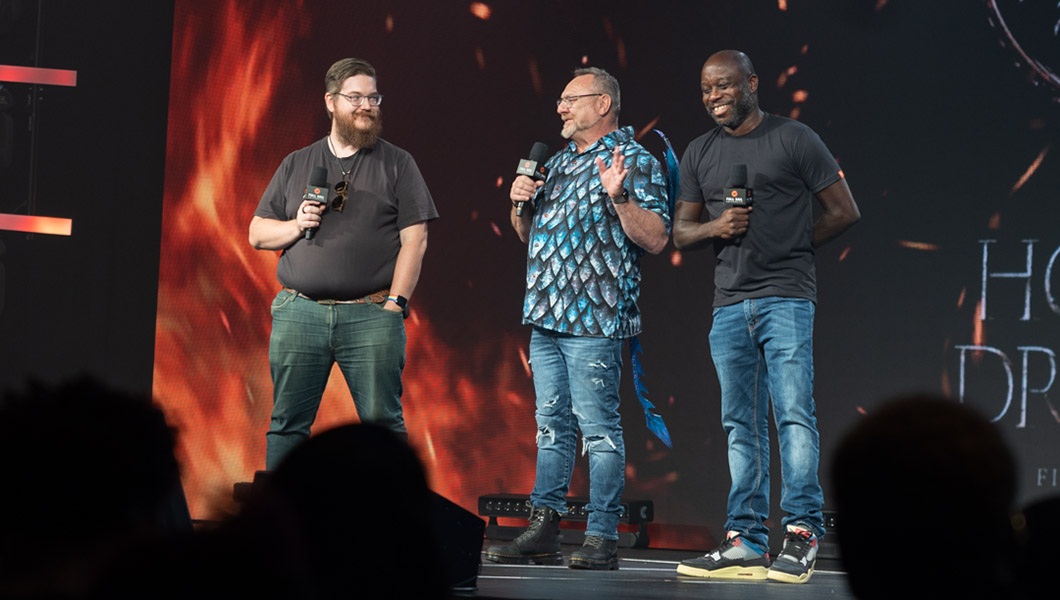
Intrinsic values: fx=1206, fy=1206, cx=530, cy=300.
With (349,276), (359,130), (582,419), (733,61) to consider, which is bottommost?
(582,419)

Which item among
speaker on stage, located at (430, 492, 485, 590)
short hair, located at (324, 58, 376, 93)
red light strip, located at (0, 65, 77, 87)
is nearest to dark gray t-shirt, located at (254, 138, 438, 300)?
short hair, located at (324, 58, 376, 93)

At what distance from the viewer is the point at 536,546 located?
4.00m

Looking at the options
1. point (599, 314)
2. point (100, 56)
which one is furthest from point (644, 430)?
point (100, 56)

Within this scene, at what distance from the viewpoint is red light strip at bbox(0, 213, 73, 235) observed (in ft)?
17.0

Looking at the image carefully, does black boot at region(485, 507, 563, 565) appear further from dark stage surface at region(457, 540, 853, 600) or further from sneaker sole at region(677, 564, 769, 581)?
sneaker sole at region(677, 564, 769, 581)

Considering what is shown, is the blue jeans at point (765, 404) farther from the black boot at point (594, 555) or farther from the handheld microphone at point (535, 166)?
the handheld microphone at point (535, 166)

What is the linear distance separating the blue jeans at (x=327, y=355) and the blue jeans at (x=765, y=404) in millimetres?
1086

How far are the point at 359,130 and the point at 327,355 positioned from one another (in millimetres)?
786

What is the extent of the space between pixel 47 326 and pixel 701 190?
9.56ft

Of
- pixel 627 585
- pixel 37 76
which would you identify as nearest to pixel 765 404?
pixel 627 585

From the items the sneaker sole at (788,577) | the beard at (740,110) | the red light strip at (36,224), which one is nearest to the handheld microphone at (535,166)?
the beard at (740,110)

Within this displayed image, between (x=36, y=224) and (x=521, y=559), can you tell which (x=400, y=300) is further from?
(x=36, y=224)

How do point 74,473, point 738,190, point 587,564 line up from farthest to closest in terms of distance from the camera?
point 587,564, point 738,190, point 74,473

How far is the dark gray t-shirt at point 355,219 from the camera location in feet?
13.3
